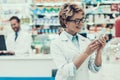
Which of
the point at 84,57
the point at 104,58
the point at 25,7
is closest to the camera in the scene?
the point at 84,57

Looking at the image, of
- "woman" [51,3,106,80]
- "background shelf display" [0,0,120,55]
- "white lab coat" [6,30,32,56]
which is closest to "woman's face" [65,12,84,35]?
"woman" [51,3,106,80]

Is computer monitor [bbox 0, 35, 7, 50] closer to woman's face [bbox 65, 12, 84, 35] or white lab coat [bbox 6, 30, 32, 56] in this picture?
white lab coat [bbox 6, 30, 32, 56]

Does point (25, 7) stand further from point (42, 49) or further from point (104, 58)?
point (104, 58)

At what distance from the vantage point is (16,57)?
5.58m

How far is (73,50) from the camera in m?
2.34

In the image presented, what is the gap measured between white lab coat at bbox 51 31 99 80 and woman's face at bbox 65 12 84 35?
92 mm

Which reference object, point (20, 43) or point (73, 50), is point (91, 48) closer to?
point (73, 50)

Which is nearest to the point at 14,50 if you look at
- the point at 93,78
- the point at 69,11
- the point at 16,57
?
the point at 16,57

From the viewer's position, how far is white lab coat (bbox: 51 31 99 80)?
227cm

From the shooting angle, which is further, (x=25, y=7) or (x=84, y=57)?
(x=25, y=7)

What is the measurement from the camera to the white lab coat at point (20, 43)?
560 cm

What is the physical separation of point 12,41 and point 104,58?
2.89 m

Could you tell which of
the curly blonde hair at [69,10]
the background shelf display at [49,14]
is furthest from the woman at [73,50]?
the background shelf display at [49,14]

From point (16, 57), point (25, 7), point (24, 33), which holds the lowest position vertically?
point (16, 57)
